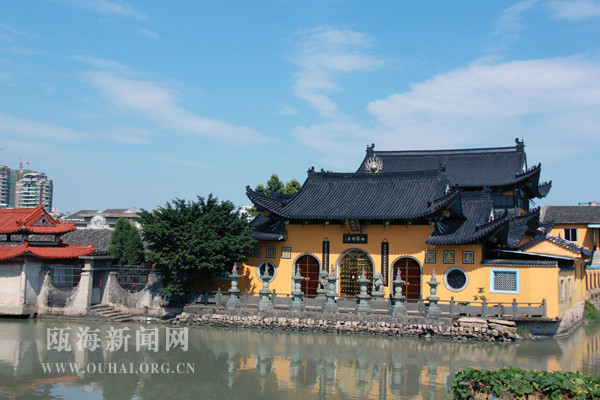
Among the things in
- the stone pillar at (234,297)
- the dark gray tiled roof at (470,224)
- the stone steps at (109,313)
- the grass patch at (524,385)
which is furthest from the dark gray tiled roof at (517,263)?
the stone steps at (109,313)

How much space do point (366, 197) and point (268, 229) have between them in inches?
190

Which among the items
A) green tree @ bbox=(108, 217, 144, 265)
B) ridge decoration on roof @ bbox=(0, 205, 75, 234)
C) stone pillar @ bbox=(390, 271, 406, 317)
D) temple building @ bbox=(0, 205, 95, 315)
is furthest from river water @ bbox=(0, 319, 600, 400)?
green tree @ bbox=(108, 217, 144, 265)

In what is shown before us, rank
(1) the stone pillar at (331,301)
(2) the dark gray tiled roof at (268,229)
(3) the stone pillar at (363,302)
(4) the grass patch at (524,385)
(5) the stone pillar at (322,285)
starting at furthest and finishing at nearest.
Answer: (2) the dark gray tiled roof at (268,229) < (5) the stone pillar at (322,285) < (1) the stone pillar at (331,301) < (3) the stone pillar at (363,302) < (4) the grass patch at (524,385)

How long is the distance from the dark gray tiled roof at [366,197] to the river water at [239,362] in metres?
5.79

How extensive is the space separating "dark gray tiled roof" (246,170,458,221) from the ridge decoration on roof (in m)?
8.65

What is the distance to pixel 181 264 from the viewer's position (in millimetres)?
23906

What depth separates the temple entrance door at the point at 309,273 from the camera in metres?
26.5

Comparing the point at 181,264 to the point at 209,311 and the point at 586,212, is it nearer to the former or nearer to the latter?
the point at 209,311

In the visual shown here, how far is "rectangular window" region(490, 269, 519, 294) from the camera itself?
22.6 metres

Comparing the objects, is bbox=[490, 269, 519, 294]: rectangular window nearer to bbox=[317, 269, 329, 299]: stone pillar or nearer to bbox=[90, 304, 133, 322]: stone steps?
bbox=[317, 269, 329, 299]: stone pillar

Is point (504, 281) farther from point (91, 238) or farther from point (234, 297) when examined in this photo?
point (91, 238)

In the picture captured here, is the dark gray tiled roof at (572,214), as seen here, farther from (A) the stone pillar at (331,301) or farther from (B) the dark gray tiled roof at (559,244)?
(A) the stone pillar at (331,301)

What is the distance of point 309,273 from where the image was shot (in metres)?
26.5

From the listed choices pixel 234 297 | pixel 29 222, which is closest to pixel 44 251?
pixel 29 222
